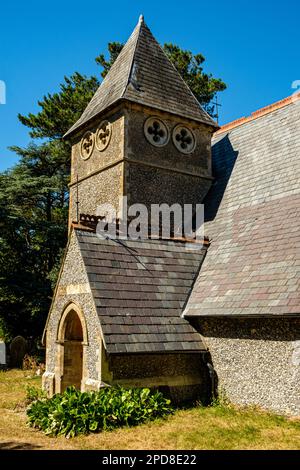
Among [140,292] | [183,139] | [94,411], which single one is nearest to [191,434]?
[94,411]

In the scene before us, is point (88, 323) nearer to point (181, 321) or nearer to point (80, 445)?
point (181, 321)

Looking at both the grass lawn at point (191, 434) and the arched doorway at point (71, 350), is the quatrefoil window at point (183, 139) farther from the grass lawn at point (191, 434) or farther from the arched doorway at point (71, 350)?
the grass lawn at point (191, 434)

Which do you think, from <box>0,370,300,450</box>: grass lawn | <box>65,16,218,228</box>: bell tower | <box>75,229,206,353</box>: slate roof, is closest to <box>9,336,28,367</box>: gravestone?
<box>65,16,218,228</box>: bell tower

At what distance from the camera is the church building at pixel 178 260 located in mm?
9039

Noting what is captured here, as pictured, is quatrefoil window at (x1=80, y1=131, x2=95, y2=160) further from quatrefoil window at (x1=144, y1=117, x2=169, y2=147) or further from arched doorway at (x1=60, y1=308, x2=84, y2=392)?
arched doorway at (x1=60, y1=308, x2=84, y2=392)

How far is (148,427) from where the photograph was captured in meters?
7.81

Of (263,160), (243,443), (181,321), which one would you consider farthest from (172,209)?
(243,443)

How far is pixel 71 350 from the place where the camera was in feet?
37.2

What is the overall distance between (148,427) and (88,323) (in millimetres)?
2833

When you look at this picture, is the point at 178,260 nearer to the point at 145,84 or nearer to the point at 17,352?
the point at 145,84

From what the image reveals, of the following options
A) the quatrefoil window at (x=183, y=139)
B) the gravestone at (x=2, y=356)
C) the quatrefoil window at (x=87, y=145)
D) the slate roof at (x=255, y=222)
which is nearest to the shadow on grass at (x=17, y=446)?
the slate roof at (x=255, y=222)

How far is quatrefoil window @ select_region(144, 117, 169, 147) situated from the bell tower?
0.11 feet

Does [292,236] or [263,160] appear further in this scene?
[263,160]

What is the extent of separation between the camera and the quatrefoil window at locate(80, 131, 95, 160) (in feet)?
52.2
